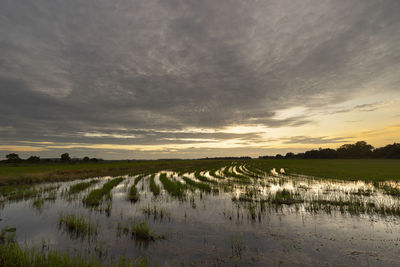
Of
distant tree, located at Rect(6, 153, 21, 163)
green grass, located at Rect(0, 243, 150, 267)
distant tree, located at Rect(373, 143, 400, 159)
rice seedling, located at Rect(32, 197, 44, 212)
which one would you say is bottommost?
rice seedling, located at Rect(32, 197, 44, 212)

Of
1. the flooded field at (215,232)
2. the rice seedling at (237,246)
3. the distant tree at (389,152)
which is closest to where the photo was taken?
the flooded field at (215,232)

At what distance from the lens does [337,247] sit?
6.52m

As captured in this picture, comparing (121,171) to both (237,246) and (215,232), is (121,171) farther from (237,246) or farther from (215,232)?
(237,246)

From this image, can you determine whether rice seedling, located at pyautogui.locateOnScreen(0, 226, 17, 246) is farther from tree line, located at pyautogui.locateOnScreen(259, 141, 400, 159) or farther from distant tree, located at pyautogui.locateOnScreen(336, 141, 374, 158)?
distant tree, located at pyautogui.locateOnScreen(336, 141, 374, 158)

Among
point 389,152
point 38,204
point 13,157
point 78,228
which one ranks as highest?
point 389,152

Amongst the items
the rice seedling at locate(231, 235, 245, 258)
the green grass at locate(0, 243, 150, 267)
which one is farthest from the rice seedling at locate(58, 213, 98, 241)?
the rice seedling at locate(231, 235, 245, 258)

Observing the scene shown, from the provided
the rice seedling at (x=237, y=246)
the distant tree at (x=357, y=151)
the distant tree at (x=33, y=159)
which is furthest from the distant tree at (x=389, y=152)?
the distant tree at (x=33, y=159)

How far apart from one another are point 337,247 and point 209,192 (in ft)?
36.3

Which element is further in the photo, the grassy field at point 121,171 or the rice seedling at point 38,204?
the grassy field at point 121,171

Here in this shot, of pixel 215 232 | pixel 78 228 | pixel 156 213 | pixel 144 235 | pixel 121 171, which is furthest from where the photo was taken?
pixel 121 171

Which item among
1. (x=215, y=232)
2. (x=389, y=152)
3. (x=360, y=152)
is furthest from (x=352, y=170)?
(x=360, y=152)

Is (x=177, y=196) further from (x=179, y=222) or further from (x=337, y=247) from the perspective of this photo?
(x=337, y=247)

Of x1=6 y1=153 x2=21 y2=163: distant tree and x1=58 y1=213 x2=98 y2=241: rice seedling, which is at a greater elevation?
x1=6 y1=153 x2=21 y2=163: distant tree

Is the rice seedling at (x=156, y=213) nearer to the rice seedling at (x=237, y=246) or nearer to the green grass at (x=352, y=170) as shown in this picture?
the rice seedling at (x=237, y=246)
